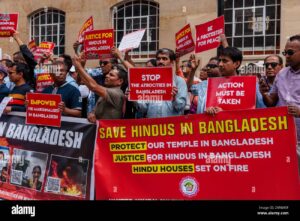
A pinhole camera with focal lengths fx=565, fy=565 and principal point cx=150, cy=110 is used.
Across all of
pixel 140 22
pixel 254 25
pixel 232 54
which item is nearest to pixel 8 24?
pixel 232 54

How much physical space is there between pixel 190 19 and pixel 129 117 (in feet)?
33.7

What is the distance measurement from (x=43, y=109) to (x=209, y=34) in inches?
95.9

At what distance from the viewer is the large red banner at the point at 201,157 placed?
5156mm

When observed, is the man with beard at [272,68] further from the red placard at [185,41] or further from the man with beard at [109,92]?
the man with beard at [109,92]

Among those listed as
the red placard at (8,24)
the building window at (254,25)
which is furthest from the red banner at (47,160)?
the building window at (254,25)

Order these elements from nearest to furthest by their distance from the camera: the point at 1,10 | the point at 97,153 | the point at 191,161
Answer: the point at 191,161, the point at 97,153, the point at 1,10

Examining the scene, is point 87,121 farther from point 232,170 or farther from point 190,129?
point 232,170

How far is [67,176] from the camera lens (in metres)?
6.31

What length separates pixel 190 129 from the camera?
5.59 m

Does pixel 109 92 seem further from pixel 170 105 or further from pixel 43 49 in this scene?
pixel 43 49

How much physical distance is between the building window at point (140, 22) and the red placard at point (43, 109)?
34.3 ft

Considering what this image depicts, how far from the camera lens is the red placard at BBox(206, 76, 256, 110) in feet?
17.6

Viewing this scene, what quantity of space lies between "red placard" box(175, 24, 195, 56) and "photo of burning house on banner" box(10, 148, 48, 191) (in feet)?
7.82

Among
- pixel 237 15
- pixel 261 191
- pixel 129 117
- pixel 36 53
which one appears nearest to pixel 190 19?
pixel 237 15
